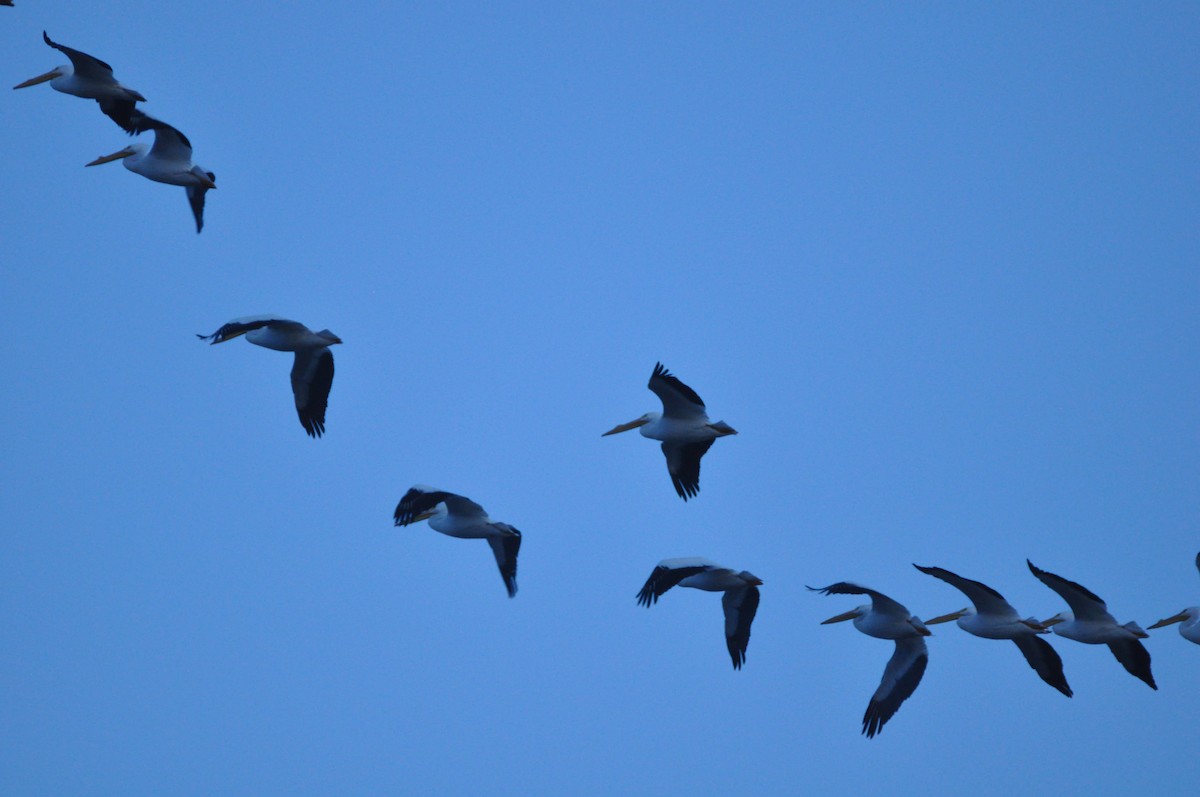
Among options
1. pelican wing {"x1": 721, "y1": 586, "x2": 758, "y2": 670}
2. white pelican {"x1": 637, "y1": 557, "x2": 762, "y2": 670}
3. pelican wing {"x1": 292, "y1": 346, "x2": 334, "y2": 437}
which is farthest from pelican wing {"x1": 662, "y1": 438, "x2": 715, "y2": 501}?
pelican wing {"x1": 292, "y1": 346, "x2": 334, "y2": 437}

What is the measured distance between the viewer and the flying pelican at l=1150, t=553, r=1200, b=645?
15.0m

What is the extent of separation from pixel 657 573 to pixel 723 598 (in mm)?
1292

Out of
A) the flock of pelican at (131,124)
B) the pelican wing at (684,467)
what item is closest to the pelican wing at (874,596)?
the pelican wing at (684,467)

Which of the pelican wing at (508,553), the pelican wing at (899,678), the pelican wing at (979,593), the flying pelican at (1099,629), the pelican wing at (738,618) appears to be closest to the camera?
the pelican wing at (979,593)

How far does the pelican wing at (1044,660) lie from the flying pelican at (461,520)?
480cm

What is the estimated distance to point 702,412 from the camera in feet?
46.2

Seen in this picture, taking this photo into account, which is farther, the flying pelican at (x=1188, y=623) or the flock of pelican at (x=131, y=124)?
the flying pelican at (x=1188, y=623)

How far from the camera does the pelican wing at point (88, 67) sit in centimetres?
1305

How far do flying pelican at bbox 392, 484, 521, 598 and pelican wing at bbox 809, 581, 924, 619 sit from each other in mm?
3164

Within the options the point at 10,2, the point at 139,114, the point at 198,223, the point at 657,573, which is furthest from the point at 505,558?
the point at 10,2

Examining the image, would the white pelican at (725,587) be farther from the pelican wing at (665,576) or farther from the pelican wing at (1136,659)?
the pelican wing at (1136,659)

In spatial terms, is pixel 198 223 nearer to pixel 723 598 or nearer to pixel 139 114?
pixel 139 114

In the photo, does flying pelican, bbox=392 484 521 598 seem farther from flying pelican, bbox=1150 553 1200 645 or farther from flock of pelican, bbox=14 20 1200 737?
flying pelican, bbox=1150 553 1200 645

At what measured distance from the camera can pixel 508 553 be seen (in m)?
15.1
